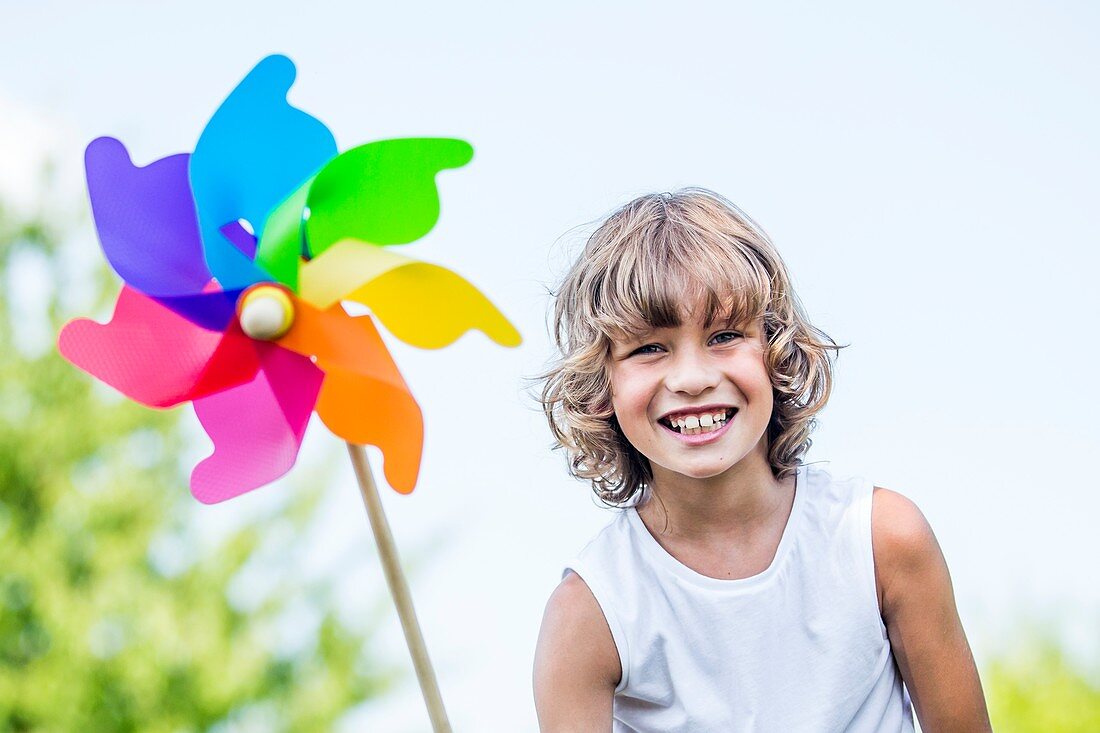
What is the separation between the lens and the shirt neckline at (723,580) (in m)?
2.02

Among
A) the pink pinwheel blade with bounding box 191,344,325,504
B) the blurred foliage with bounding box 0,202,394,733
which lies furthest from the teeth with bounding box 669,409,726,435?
the blurred foliage with bounding box 0,202,394,733

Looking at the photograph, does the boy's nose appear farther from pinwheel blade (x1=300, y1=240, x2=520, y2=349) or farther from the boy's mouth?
pinwheel blade (x1=300, y1=240, x2=520, y2=349)

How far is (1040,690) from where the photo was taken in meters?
9.00

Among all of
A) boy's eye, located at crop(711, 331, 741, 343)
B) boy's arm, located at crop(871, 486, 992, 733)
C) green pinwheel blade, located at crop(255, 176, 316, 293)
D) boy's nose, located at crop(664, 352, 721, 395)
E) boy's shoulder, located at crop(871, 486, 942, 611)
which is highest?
green pinwheel blade, located at crop(255, 176, 316, 293)

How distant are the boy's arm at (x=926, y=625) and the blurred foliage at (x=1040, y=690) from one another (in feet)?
24.7

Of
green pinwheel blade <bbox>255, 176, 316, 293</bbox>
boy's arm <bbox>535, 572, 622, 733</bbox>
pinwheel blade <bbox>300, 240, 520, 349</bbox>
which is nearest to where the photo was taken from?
pinwheel blade <bbox>300, 240, 520, 349</bbox>

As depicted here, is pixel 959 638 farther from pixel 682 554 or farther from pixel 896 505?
pixel 682 554

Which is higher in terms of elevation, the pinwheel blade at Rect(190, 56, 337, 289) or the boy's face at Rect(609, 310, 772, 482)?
A: the pinwheel blade at Rect(190, 56, 337, 289)

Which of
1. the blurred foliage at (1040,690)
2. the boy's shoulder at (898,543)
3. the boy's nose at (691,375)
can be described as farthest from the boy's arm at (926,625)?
the blurred foliage at (1040,690)

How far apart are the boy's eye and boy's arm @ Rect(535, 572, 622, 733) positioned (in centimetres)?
45

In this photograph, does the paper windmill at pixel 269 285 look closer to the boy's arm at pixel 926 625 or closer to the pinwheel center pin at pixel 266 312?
the pinwheel center pin at pixel 266 312

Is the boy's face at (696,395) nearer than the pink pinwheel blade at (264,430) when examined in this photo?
No

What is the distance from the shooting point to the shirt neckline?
6.64 feet

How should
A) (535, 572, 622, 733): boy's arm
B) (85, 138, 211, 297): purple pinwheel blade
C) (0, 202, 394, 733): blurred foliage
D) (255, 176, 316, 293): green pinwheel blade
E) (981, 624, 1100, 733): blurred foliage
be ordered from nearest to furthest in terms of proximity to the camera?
(255, 176, 316, 293): green pinwheel blade, (85, 138, 211, 297): purple pinwheel blade, (535, 572, 622, 733): boy's arm, (0, 202, 394, 733): blurred foliage, (981, 624, 1100, 733): blurred foliage
